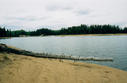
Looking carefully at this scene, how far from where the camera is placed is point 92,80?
7602 mm

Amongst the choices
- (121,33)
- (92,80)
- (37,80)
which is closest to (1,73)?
(37,80)

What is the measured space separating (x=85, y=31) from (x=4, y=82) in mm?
123396

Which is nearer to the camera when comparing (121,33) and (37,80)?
(37,80)

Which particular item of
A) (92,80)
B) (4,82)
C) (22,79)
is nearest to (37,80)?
(22,79)

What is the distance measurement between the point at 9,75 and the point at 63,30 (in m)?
142

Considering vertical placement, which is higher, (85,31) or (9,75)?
(85,31)

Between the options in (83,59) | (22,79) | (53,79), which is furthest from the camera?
(83,59)

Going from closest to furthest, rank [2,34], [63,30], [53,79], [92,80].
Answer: [53,79]
[92,80]
[2,34]
[63,30]

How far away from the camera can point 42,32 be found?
17938 centimetres

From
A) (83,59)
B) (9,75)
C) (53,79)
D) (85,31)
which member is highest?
(85,31)

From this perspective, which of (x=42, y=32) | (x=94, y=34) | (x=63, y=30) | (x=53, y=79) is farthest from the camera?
(x=42, y=32)

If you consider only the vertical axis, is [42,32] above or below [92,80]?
above

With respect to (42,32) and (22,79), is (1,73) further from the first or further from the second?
(42,32)

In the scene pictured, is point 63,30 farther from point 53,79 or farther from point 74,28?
point 53,79
